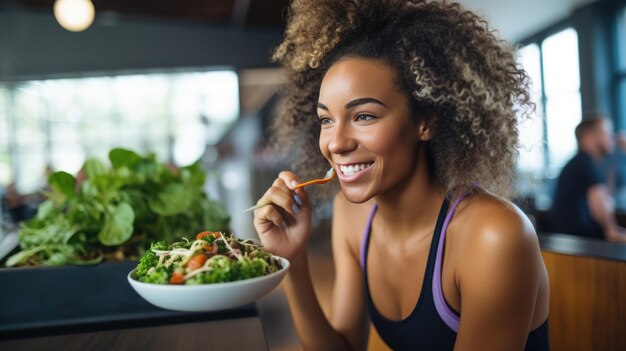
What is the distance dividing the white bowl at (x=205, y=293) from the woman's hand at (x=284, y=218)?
12.9 inches

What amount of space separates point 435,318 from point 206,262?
0.54 m

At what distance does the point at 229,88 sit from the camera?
750 centimetres

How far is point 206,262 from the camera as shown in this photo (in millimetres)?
818

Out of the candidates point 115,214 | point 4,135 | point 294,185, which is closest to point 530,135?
point 294,185

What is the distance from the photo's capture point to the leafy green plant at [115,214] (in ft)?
3.93

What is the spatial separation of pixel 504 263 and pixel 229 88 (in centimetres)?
687

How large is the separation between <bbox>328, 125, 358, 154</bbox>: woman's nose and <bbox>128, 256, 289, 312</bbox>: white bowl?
34cm

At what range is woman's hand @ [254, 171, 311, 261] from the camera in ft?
3.68

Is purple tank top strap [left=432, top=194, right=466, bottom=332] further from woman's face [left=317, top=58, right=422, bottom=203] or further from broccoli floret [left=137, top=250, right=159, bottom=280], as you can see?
broccoli floret [left=137, top=250, right=159, bottom=280]

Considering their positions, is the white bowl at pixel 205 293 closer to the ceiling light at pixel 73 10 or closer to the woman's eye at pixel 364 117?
the woman's eye at pixel 364 117

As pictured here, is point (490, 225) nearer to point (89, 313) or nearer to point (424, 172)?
point (424, 172)

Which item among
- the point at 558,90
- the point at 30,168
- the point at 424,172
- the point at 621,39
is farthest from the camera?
the point at 30,168

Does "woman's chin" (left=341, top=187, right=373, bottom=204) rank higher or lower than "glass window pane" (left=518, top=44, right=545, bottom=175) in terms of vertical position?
lower

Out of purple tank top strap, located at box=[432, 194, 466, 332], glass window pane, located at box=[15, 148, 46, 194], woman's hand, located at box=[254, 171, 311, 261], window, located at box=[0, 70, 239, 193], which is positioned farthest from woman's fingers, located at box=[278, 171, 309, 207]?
glass window pane, located at box=[15, 148, 46, 194]
